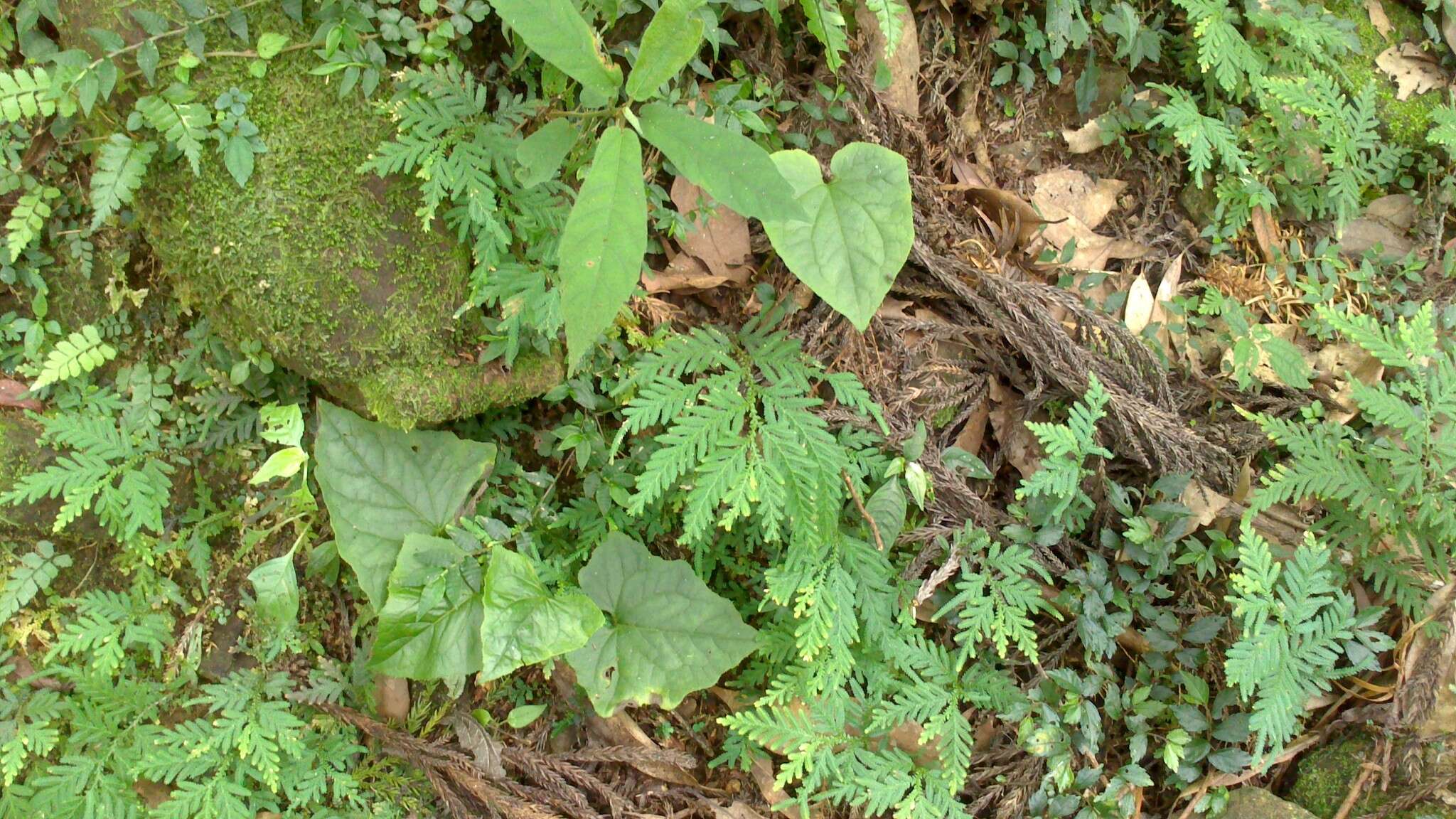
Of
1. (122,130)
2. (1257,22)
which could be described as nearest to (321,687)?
(122,130)

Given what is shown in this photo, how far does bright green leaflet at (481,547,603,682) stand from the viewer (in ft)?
7.95

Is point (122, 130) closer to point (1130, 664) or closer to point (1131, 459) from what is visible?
point (1131, 459)

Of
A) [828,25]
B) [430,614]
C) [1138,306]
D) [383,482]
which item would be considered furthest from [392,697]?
[1138,306]

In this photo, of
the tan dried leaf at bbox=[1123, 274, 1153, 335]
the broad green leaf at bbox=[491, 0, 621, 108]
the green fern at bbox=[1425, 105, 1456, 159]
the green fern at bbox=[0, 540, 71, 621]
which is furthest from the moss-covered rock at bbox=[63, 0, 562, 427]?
the green fern at bbox=[1425, 105, 1456, 159]

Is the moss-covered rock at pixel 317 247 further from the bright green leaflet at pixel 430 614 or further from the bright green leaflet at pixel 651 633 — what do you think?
the bright green leaflet at pixel 651 633

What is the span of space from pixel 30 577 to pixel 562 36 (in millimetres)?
2361

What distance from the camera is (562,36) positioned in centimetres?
198

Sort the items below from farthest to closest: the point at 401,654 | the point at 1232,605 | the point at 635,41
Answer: the point at 1232,605 → the point at 635,41 → the point at 401,654

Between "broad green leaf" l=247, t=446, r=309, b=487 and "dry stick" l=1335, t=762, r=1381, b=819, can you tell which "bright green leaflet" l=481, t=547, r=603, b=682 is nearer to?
"broad green leaf" l=247, t=446, r=309, b=487

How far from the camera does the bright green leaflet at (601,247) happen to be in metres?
1.89

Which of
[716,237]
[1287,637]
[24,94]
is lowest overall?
[1287,637]

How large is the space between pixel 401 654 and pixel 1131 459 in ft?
7.98

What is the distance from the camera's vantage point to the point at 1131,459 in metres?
3.03

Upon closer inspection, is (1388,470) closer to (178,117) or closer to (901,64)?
(901,64)
